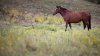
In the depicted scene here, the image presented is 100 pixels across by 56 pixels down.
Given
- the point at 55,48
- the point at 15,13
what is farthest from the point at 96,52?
the point at 15,13

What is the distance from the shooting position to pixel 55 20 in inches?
432

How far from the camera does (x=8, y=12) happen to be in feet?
38.5

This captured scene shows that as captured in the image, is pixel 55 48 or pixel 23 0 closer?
pixel 55 48

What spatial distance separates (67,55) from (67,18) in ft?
13.2

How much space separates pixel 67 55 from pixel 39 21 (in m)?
8.17

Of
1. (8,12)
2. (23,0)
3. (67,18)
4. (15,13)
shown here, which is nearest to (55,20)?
(67,18)

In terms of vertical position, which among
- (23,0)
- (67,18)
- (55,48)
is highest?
(23,0)

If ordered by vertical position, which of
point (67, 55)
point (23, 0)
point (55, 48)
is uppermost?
point (23, 0)

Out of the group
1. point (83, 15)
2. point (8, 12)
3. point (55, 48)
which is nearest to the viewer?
point (55, 48)

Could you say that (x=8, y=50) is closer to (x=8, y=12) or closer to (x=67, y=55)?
(x=67, y=55)

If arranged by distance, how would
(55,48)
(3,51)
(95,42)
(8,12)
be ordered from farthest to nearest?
(8,12) → (95,42) → (55,48) → (3,51)

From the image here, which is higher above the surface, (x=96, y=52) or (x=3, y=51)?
(x=3, y=51)

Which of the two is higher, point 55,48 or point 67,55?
point 55,48

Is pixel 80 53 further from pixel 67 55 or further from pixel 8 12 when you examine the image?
pixel 8 12
